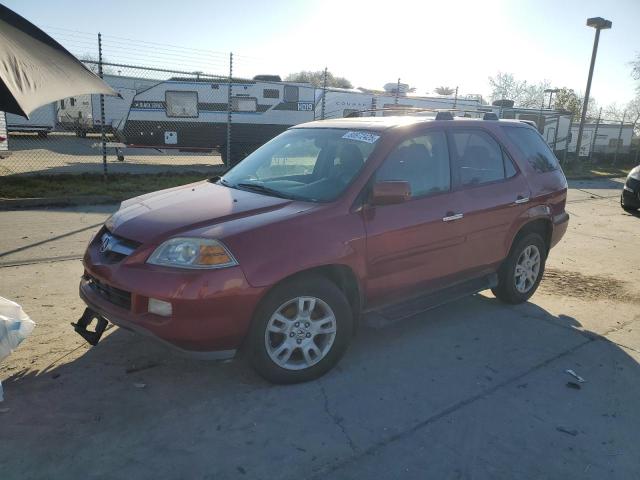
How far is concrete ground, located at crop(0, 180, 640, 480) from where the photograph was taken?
2705 millimetres

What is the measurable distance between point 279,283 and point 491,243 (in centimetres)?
230

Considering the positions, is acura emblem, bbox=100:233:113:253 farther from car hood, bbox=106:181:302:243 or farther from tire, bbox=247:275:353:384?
tire, bbox=247:275:353:384

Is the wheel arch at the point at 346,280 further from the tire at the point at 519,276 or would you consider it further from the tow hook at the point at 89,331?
the tire at the point at 519,276

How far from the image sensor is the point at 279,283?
3213mm

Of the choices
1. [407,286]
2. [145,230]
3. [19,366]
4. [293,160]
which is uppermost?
[293,160]

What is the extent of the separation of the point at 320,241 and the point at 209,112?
14.4 metres

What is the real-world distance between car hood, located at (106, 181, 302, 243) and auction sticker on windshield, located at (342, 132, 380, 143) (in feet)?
2.84

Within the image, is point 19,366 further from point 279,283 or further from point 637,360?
point 637,360

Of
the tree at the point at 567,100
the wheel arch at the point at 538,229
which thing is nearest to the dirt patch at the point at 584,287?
the wheel arch at the point at 538,229

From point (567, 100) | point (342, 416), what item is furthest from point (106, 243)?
point (567, 100)

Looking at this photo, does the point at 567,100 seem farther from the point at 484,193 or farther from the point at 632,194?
the point at 484,193

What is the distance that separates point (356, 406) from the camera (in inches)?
128

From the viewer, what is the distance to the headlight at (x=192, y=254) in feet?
10.1

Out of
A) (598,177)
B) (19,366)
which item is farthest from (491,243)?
(598,177)
